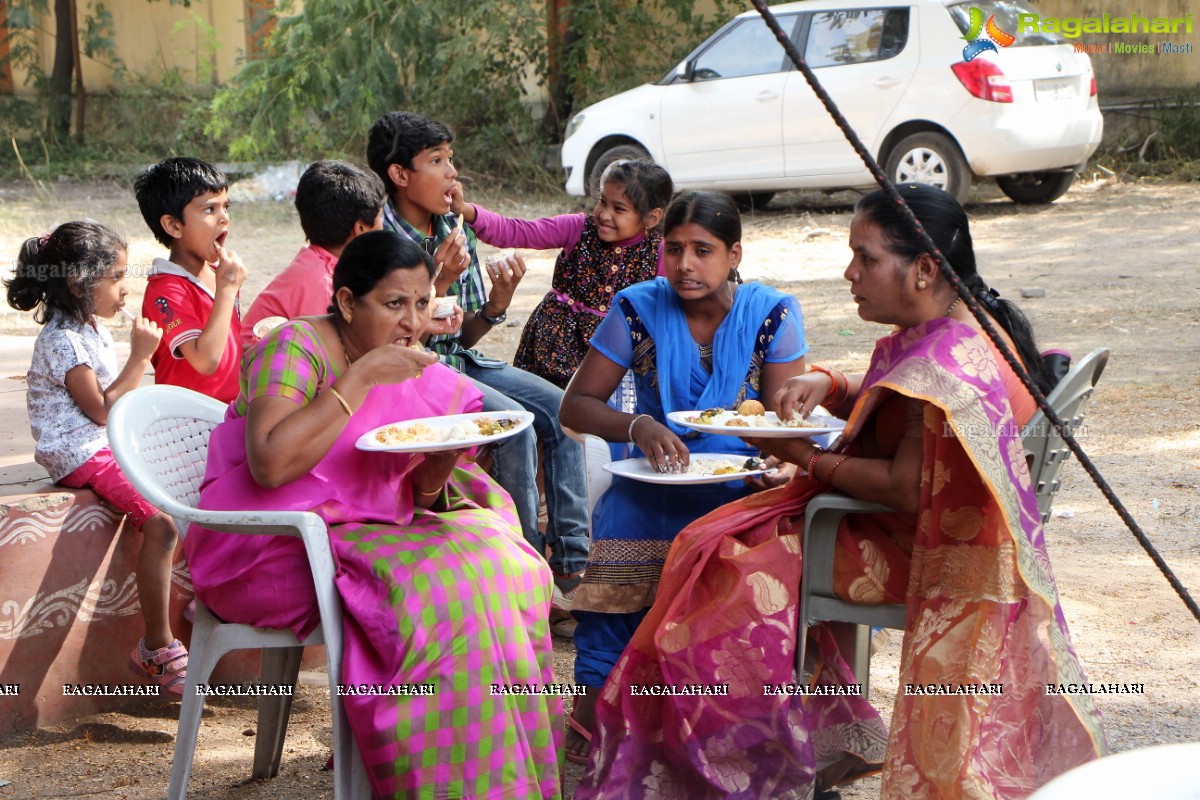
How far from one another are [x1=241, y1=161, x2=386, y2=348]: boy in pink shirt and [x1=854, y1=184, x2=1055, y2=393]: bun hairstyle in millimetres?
1728

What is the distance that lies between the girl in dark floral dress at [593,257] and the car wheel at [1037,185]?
7.57m

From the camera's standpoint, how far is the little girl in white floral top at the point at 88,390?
10.5 feet

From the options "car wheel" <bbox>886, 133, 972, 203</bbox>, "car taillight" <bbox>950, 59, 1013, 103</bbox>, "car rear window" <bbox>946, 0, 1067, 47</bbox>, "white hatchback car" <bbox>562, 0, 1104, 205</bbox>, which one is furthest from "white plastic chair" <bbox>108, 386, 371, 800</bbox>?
"car rear window" <bbox>946, 0, 1067, 47</bbox>

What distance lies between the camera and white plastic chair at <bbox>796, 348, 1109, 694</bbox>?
103 inches

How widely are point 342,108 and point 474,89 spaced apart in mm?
1887

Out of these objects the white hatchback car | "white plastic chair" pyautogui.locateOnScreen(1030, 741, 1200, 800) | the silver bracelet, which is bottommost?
the silver bracelet

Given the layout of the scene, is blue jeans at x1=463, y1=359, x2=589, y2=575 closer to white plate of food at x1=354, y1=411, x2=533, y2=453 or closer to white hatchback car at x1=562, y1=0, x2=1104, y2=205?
white plate of food at x1=354, y1=411, x2=533, y2=453

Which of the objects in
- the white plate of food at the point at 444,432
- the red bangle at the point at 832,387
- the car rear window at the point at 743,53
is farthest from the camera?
the car rear window at the point at 743,53

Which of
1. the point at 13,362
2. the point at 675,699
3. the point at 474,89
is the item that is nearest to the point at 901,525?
the point at 675,699

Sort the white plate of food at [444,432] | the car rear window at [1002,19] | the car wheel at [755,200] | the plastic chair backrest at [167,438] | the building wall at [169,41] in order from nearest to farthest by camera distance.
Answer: the white plate of food at [444,432] < the plastic chair backrest at [167,438] < the car rear window at [1002,19] < the car wheel at [755,200] < the building wall at [169,41]

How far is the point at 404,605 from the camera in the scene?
2.52 metres

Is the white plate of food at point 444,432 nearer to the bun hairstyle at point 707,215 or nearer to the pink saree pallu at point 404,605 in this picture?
the pink saree pallu at point 404,605

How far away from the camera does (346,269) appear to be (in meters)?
2.83

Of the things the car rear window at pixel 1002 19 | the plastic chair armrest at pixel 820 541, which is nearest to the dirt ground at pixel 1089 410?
the plastic chair armrest at pixel 820 541
